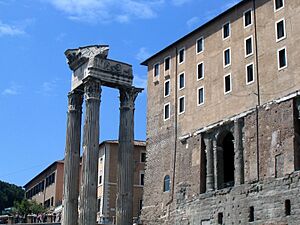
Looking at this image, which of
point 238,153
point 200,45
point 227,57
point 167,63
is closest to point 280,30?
point 227,57

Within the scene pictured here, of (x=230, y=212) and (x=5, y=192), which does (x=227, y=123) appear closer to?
(x=230, y=212)

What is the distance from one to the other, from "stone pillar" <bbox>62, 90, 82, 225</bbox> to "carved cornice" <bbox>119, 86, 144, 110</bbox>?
79.0 inches

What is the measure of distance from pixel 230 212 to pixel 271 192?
10.7ft

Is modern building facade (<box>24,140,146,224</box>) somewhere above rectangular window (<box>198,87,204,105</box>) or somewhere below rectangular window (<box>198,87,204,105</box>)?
below

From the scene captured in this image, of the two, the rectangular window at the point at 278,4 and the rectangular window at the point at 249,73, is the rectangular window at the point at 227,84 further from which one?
the rectangular window at the point at 278,4

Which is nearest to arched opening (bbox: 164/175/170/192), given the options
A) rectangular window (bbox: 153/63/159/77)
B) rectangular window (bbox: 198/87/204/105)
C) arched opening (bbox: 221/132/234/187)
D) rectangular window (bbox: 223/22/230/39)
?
arched opening (bbox: 221/132/234/187)

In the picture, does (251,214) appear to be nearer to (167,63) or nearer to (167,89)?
(167,89)

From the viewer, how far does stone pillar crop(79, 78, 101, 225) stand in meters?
24.3

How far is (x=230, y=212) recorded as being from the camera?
105ft

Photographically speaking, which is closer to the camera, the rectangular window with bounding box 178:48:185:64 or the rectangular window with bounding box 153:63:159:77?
the rectangular window with bounding box 178:48:185:64

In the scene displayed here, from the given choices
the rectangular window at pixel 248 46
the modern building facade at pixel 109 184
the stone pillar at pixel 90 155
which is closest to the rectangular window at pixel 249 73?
the rectangular window at pixel 248 46

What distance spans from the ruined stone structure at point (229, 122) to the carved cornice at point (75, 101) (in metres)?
9.29

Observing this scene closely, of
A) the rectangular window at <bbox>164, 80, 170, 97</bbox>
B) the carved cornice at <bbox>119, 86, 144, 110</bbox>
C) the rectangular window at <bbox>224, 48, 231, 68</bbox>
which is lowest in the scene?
the carved cornice at <bbox>119, 86, 144, 110</bbox>

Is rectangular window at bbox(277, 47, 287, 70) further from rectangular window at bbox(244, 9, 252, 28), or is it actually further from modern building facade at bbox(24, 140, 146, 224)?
modern building facade at bbox(24, 140, 146, 224)
